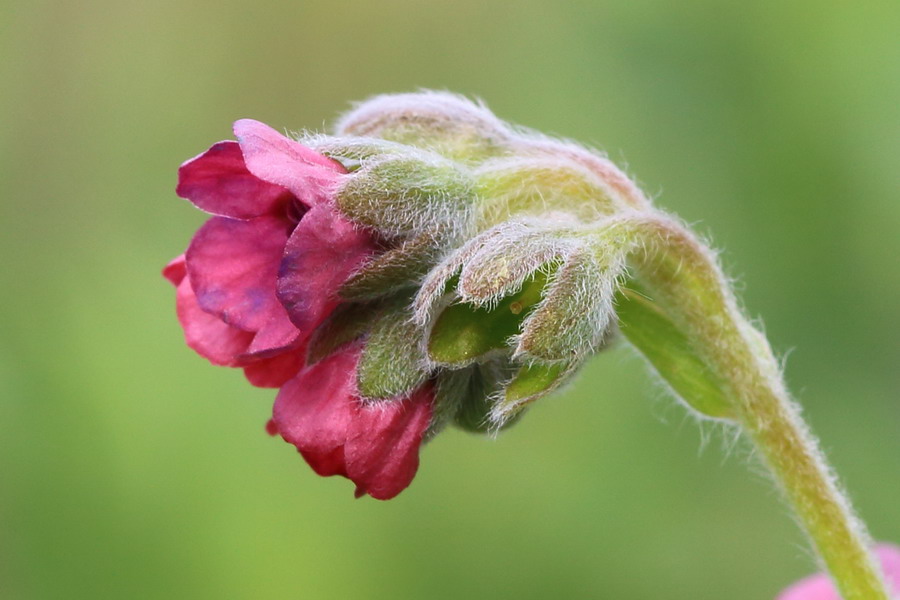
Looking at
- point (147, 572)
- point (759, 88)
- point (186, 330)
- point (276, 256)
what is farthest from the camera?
point (759, 88)

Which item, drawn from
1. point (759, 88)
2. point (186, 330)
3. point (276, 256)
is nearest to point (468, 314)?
point (276, 256)

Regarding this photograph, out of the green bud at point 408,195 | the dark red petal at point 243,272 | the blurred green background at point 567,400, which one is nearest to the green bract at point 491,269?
the green bud at point 408,195

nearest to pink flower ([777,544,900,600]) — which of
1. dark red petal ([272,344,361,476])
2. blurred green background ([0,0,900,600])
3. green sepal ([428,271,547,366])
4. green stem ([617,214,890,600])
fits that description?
green stem ([617,214,890,600])

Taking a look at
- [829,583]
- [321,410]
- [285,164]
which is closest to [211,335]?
[321,410]

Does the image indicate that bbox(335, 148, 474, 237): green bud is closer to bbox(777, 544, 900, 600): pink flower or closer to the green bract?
the green bract

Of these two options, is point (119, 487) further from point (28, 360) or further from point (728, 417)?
point (728, 417)

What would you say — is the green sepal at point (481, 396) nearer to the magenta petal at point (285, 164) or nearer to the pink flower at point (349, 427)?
the pink flower at point (349, 427)
